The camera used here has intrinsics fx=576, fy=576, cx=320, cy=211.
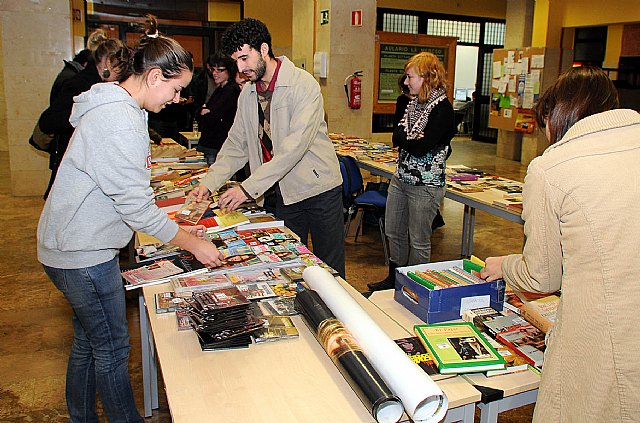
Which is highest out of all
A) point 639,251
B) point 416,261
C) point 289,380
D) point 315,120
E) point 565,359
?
point 315,120

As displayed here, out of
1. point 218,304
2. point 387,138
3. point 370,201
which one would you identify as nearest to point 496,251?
point 370,201

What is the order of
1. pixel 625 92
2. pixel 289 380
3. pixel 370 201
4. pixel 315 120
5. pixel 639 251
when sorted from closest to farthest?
pixel 639 251
pixel 289 380
pixel 315 120
pixel 370 201
pixel 625 92

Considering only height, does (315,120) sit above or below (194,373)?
above

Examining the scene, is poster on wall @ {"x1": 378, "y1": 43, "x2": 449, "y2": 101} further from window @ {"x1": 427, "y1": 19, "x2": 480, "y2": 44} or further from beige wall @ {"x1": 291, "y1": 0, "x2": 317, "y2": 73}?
beige wall @ {"x1": 291, "y1": 0, "x2": 317, "y2": 73}

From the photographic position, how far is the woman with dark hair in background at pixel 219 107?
4.76 metres

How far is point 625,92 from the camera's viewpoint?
9281 mm

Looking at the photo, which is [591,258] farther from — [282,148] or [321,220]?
[321,220]

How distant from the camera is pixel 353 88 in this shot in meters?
8.21

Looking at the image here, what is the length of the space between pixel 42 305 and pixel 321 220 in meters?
2.24

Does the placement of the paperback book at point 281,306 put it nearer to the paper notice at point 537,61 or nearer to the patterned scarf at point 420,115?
the patterned scarf at point 420,115

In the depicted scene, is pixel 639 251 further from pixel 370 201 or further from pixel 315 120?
pixel 370 201

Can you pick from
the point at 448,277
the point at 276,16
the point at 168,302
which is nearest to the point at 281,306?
the point at 168,302

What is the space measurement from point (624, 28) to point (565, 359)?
404 inches

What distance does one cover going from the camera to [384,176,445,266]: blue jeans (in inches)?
147
